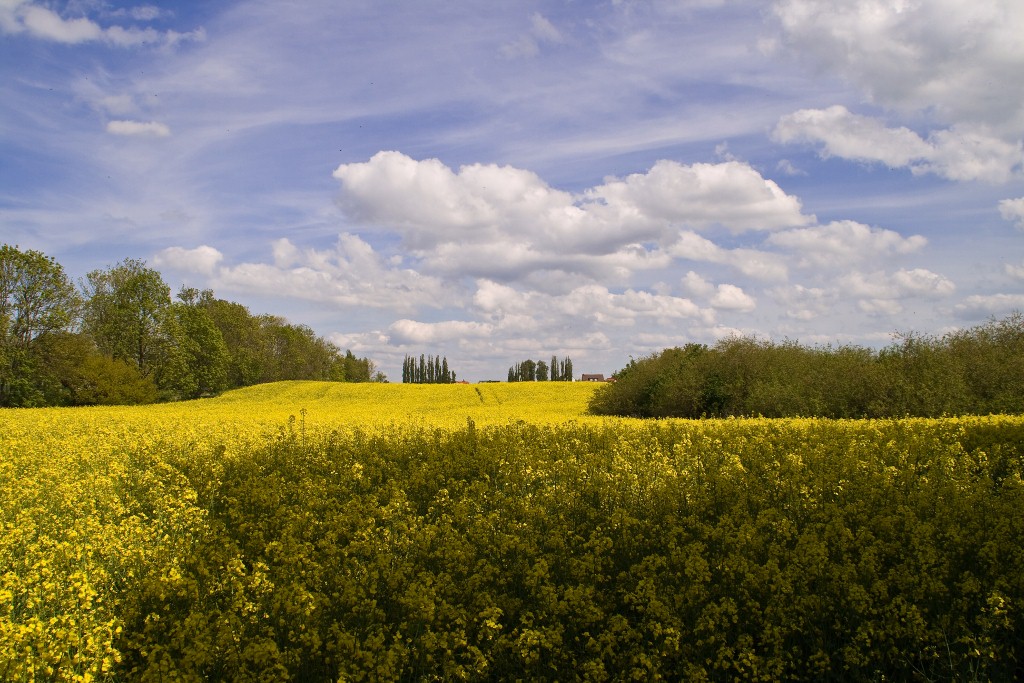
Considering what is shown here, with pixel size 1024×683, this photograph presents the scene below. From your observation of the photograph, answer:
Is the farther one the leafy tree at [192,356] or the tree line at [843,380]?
the leafy tree at [192,356]

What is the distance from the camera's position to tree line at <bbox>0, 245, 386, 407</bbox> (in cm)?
4100

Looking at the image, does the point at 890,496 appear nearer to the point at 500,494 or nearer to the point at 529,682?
the point at 500,494

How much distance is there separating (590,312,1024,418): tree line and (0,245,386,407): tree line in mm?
34684

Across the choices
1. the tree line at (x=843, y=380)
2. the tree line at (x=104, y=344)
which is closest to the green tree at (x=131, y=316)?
the tree line at (x=104, y=344)

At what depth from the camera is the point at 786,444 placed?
13414 millimetres

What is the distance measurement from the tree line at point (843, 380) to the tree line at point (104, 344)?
34.7m

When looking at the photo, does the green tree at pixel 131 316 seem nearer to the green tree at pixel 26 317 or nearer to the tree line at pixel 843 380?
the green tree at pixel 26 317

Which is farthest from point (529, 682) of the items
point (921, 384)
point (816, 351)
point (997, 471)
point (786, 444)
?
point (816, 351)

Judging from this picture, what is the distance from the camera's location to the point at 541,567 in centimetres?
670

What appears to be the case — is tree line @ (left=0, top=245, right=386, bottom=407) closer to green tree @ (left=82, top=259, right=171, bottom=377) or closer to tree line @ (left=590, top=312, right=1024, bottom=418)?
green tree @ (left=82, top=259, right=171, bottom=377)

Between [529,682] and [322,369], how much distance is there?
8831 cm

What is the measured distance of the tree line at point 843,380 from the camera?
20891mm

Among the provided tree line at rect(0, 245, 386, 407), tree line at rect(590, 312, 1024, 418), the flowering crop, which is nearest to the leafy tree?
tree line at rect(0, 245, 386, 407)

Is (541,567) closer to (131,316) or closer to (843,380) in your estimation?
(843,380)
